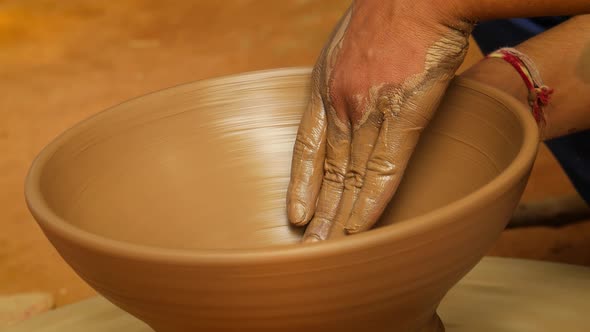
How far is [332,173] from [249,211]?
0.14m

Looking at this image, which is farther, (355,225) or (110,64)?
(110,64)

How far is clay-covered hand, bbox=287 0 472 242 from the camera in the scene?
910 mm

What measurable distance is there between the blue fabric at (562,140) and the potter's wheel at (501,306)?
265 millimetres

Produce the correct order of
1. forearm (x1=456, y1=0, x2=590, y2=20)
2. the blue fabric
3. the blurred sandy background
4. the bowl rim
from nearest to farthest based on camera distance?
1. the bowl rim
2. forearm (x1=456, y1=0, x2=590, y2=20)
3. the blue fabric
4. the blurred sandy background

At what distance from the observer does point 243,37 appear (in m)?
3.21

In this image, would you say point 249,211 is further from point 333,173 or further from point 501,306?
point 501,306

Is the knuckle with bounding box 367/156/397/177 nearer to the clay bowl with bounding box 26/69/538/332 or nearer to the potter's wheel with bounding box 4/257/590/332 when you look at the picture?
the clay bowl with bounding box 26/69/538/332

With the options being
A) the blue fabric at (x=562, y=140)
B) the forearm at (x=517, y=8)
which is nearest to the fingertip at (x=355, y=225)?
the forearm at (x=517, y=8)

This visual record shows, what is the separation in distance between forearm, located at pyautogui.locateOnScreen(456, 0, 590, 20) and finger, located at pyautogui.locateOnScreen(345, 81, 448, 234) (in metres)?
0.09

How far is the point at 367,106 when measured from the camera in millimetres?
944

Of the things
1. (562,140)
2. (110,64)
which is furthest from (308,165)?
(110,64)

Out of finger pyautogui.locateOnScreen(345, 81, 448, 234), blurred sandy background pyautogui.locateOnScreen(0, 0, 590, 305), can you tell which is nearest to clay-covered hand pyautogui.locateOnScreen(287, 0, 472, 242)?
finger pyautogui.locateOnScreen(345, 81, 448, 234)

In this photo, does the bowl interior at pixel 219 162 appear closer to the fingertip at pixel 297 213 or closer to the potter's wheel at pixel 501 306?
the fingertip at pixel 297 213

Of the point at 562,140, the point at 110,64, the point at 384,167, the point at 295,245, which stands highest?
the point at 295,245
